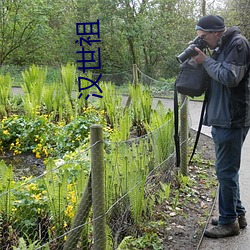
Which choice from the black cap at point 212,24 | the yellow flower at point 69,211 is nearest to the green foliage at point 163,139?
the black cap at point 212,24

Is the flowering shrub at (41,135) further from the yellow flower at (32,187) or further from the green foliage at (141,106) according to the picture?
the yellow flower at (32,187)

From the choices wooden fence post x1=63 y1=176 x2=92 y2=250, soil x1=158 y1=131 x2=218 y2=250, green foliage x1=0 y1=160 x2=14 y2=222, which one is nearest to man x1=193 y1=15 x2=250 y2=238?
soil x1=158 y1=131 x2=218 y2=250

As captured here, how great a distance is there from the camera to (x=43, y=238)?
265 centimetres

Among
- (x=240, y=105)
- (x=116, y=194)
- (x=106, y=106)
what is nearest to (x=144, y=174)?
(x=116, y=194)

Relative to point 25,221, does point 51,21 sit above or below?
above

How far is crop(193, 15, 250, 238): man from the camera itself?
8.67 feet

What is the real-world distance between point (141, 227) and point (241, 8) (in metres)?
11.4

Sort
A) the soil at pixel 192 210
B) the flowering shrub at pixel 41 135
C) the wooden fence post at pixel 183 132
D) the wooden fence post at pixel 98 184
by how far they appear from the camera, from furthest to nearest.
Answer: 1. the flowering shrub at pixel 41 135
2. the wooden fence post at pixel 183 132
3. the soil at pixel 192 210
4. the wooden fence post at pixel 98 184

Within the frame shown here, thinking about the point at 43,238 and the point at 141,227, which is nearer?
the point at 43,238

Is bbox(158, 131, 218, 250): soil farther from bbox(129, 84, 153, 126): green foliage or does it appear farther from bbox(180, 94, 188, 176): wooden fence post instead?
bbox(129, 84, 153, 126): green foliage

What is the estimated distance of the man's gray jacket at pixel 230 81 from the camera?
2.63 metres

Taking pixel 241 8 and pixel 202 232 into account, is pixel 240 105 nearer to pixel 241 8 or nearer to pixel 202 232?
pixel 202 232

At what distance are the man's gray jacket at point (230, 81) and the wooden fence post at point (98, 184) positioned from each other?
40.0 inches

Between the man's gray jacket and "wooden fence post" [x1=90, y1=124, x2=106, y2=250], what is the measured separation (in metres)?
1.02
